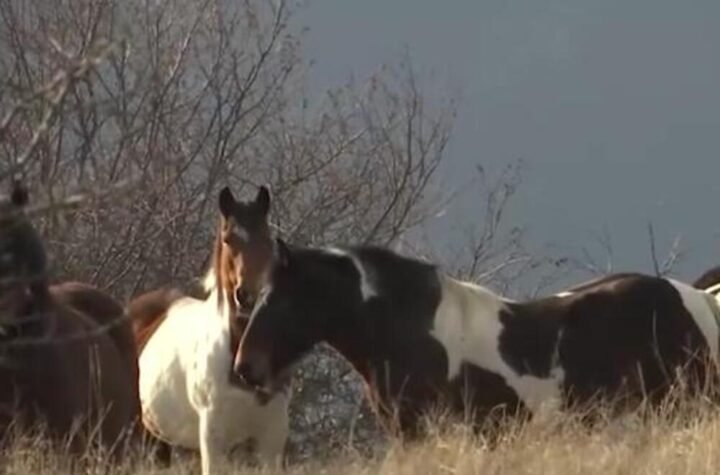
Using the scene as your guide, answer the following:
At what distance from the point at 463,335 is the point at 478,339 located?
74 millimetres

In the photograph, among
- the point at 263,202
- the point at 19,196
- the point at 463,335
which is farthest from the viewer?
the point at 263,202

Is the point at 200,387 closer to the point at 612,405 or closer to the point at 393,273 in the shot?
the point at 393,273

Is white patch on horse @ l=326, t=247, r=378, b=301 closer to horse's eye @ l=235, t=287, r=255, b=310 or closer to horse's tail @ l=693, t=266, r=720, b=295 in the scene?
horse's eye @ l=235, t=287, r=255, b=310

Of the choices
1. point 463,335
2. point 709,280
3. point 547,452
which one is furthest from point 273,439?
point 547,452

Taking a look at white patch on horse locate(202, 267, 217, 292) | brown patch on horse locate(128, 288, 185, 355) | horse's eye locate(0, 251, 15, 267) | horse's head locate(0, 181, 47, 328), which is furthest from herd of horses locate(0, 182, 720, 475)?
horse's eye locate(0, 251, 15, 267)

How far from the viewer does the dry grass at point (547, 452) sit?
7129mm

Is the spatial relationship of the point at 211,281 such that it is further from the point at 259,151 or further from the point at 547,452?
the point at 259,151

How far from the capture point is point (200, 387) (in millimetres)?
11031

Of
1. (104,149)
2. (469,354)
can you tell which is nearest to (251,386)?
(469,354)

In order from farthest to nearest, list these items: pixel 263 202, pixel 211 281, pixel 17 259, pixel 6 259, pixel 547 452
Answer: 1. pixel 211 281
2. pixel 263 202
3. pixel 547 452
4. pixel 17 259
5. pixel 6 259

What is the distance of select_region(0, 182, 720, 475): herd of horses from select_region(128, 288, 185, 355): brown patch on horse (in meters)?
1.48

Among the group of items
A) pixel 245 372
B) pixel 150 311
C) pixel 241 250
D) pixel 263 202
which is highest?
pixel 263 202

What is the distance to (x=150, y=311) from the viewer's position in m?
12.7

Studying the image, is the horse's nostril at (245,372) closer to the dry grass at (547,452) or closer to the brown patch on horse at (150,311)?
the dry grass at (547,452)
